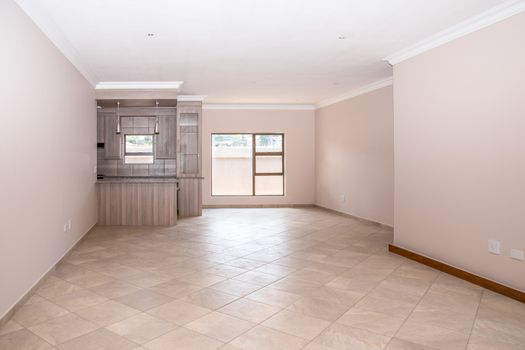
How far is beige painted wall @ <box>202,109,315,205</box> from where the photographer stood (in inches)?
368

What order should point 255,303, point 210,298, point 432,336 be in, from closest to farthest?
point 432,336 < point 255,303 < point 210,298

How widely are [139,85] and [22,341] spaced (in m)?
5.19

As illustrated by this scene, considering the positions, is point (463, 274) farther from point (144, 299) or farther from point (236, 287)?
point (144, 299)

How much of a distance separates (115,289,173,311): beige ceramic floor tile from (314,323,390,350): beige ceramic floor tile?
1.47m

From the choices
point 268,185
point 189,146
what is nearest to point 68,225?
point 189,146

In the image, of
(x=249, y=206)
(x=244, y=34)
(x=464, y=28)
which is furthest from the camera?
(x=249, y=206)

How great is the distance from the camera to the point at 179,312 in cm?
303

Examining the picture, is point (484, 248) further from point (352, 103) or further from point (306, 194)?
point (306, 194)

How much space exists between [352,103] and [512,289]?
510 cm

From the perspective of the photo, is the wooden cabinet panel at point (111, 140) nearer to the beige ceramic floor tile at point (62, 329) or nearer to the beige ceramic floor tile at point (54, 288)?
the beige ceramic floor tile at point (54, 288)

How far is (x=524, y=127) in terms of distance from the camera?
3.32 m

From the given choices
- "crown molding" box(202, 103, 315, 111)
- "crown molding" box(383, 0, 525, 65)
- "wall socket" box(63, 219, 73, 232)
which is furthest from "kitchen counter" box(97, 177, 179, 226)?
"crown molding" box(383, 0, 525, 65)

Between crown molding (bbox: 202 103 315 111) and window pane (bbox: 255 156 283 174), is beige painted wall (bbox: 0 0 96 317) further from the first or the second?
window pane (bbox: 255 156 283 174)

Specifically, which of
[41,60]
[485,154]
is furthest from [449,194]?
[41,60]
